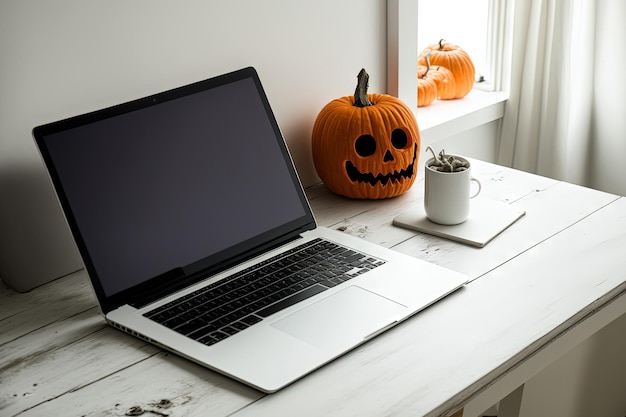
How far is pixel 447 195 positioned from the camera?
4.23ft

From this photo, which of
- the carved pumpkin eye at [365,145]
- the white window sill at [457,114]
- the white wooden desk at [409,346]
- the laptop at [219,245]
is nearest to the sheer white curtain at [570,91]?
the white window sill at [457,114]

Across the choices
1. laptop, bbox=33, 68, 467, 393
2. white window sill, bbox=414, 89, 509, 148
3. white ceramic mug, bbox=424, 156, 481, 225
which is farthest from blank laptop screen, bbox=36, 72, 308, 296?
white window sill, bbox=414, 89, 509, 148

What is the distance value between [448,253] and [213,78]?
461 mm

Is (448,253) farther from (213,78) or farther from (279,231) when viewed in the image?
(213,78)

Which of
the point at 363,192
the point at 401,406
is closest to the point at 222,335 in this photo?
the point at 401,406

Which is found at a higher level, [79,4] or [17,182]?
[79,4]

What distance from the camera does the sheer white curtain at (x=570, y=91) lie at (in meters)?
1.81

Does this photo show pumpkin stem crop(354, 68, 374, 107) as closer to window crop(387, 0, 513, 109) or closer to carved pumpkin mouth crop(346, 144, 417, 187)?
carved pumpkin mouth crop(346, 144, 417, 187)

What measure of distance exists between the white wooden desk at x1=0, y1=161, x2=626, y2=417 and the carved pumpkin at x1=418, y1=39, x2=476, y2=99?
26.1 inches

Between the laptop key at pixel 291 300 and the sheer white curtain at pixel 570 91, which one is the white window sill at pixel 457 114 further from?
the laptop key at pixel 291 300

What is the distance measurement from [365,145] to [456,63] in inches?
23.9

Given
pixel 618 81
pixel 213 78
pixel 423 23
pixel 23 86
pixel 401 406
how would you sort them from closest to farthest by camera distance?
pixel 401 406 < pixel 23 86 < pixel 213 78 < pixel 618 81 < pixel 423 23

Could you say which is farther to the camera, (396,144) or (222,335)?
(396,144)

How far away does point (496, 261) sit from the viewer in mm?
1203
